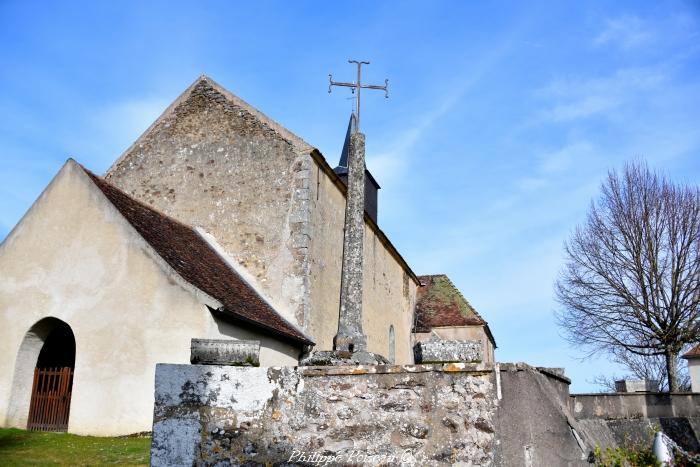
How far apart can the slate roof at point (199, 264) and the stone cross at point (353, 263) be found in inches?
124

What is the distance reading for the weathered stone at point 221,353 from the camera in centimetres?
493

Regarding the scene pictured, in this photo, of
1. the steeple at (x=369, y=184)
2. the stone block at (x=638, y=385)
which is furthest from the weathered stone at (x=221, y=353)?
the steeple at (x=369, y=184)

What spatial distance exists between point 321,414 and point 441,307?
2385cm

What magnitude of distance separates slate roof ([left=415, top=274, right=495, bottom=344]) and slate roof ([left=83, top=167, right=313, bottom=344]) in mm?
13718

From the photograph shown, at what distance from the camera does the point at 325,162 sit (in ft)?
53.5

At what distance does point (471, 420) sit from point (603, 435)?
1938mm

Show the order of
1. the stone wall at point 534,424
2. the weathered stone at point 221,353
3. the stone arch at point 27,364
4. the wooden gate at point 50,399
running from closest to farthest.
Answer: the stone wall at point 534,424, the weathered stone at point 221,353, the wooden gate at point 50,399, the stone arch at point 27,364

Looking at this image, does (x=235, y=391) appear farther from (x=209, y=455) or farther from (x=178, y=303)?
(x=178, y=303)

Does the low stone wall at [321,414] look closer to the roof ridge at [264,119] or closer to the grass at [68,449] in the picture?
the grass at [68,449]

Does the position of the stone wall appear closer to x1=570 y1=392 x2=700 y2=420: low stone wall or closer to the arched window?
x1=570 y1=392 x2=700 y2=420: low stone wall

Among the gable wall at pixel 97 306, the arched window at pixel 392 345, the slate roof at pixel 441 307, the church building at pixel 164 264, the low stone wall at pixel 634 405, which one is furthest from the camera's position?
the slate roof at pixel 441 307

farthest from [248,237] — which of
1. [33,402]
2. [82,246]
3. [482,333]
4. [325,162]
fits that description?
[482,333]

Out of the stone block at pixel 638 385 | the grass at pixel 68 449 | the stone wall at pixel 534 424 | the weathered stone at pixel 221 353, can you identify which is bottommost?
the grass at pixel 68 449

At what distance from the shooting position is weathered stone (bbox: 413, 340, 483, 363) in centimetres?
531
